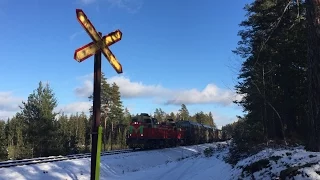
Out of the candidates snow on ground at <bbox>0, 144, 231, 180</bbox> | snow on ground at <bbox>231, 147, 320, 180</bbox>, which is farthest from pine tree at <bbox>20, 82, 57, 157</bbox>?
snow on ground at <bbox>231, 147, 320, 180</bbox>

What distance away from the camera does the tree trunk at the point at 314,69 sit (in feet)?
30.2

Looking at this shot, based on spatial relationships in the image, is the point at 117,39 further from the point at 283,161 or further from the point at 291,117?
the point at 291,117

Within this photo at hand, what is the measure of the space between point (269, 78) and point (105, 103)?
2040 inches

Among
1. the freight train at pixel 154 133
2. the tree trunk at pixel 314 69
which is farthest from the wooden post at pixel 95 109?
the freight train at pixel 154 133

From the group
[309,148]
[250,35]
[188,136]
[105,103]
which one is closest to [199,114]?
[105,103]

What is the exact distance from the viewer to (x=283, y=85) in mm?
25672

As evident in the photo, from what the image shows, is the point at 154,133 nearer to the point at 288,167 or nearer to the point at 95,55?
the point at 288,167

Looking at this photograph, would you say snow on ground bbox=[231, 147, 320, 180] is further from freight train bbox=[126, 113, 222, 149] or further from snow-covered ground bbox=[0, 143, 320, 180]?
freight train bbox=[126, 113, 222, 149]

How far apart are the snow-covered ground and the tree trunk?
1.92 feet

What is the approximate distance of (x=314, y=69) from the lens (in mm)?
9281

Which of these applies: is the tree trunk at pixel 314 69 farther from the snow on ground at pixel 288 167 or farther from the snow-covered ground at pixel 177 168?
the snow on ground at pixel 288 167

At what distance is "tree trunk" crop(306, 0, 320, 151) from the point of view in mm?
9203

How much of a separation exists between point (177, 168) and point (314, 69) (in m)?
10.1

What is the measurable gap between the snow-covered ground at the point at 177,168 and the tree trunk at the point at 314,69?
0.58 metres
